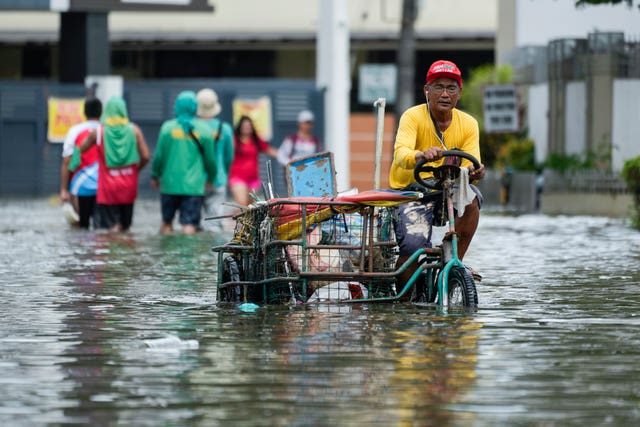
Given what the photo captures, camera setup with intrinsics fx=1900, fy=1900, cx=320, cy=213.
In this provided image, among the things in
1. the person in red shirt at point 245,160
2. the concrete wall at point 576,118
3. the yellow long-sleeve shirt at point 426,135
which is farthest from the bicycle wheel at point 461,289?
the concrete wall at point 576,118

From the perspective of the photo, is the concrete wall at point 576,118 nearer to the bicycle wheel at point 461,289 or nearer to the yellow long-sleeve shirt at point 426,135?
the yellow long-sleeve shirt at point 426,135

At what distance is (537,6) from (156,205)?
10.0 m

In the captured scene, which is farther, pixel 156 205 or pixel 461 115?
pixel 156 205

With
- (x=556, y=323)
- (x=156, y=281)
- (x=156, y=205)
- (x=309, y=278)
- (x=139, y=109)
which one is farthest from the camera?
(x=139, y=109)

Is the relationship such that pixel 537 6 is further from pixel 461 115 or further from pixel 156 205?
pixel 461 115

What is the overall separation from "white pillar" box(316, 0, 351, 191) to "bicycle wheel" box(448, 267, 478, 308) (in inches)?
977

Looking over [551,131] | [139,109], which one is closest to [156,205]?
[139,109]

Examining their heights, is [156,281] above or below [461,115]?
below

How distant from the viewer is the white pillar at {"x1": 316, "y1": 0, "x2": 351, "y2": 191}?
36.6 meters

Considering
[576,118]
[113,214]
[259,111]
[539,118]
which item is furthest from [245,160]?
[539,118]

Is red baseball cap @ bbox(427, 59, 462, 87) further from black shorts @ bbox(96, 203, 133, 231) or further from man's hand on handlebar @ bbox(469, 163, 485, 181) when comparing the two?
black shorts @ bbox(96, 203, 133, 231)

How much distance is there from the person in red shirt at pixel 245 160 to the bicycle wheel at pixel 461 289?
1204 centimetres

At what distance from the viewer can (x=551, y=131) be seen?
115ft

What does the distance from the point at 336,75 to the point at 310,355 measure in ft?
92.4
